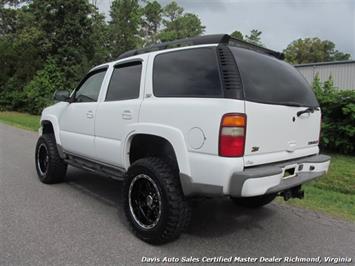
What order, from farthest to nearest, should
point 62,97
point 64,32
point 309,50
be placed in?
point 309,50 → point 64,32 → point 62,97

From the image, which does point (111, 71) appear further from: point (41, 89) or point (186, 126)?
point (41, 89)

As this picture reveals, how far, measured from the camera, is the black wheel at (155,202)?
3.65 metres

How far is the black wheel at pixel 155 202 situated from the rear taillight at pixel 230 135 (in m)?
0.75

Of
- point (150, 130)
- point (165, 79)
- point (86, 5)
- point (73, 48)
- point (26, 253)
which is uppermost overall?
point (86, 5)

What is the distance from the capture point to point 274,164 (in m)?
3.67

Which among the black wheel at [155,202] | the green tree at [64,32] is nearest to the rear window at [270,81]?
the black wheel at [155,202]

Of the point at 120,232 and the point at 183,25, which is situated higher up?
the point at 183,25

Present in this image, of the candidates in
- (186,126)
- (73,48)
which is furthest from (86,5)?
(186,126)

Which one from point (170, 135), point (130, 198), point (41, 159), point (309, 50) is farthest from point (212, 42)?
point (309, 50)

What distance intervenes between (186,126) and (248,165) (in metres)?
0.71

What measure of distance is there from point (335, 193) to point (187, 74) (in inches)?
154

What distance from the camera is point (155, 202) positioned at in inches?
154

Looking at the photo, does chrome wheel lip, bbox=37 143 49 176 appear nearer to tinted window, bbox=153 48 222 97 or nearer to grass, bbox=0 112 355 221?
tinted window, bbox=153 48 222 97

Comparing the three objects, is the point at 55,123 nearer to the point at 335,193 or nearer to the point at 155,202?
the point at 155,202
